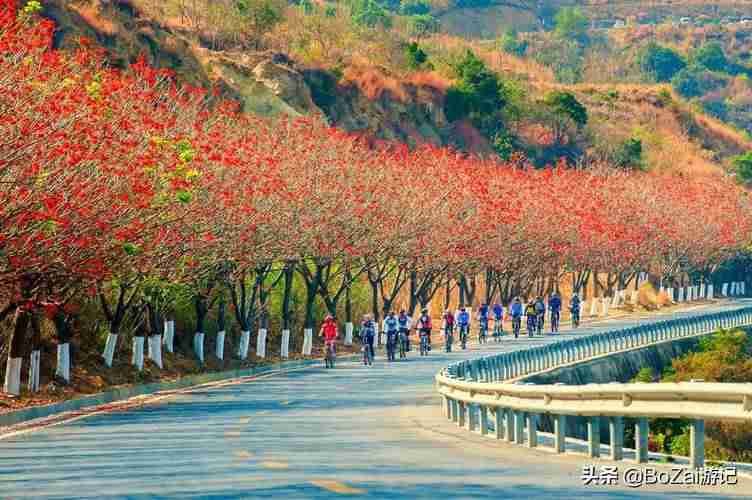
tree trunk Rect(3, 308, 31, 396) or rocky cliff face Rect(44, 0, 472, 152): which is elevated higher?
rocky cliff face Rect(44, 0, 472, 152)

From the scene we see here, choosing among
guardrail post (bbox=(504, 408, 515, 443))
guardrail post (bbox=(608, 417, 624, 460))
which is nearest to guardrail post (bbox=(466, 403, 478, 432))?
guardrail post (bbox=(504, 408, 515, 443))

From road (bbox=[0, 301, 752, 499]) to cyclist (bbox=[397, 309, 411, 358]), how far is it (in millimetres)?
19970

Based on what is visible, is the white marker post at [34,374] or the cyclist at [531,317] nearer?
the white marker post at [34,374]

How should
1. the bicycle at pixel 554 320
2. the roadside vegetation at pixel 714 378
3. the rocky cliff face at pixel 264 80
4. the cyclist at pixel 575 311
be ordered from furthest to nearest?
the rocky cliff face at pixel 264 80
the cyclist at pixel 575 311
the bicycle at pixel 554 320
the roadside vegetation at pixel 714 378

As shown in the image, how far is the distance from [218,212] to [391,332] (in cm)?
1244

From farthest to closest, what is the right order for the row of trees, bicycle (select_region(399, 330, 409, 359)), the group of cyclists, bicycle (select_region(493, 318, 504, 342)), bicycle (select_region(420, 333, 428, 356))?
A: bicycle (select_region(493, 318, 504, 342))
bicycle (select_region(420, 333, 428, 356))
bicycle (select_region(399, 330, 409, 359))
the group of cyclists
the row of trees

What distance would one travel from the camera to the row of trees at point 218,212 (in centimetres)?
3055

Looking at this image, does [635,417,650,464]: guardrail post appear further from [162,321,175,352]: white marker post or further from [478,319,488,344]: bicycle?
[478,319,488,344]: bicycle

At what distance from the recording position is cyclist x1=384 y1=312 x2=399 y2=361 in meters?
55.8

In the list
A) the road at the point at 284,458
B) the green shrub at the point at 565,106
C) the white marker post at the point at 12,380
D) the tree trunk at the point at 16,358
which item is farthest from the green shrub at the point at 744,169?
the white marker post at the point at 12,380

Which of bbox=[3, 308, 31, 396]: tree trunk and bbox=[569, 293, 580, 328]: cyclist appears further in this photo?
bbox=[569, 293, 580, 328]: cyclist

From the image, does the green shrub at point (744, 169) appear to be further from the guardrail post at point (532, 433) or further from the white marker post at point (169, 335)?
the guardrail post at point (532, 433)

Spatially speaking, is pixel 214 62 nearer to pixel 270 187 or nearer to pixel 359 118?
pixel 359 118

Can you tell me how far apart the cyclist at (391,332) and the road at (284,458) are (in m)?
19.0
